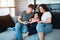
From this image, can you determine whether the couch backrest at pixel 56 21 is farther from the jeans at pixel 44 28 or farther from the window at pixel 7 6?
the window at pixel 7 6

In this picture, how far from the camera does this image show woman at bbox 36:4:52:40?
9.64ft

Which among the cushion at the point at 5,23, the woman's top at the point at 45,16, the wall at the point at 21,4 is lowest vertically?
the cushion at the point at 5,23

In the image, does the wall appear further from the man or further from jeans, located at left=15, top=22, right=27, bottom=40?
jeans, located at left=15, top=22, right=27, bottom=40

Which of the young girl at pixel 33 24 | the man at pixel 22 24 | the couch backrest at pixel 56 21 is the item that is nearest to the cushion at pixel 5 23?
the man at pixel 22 24

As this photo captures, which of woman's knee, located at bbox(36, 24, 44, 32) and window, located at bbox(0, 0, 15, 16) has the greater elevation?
window, located at bbox(0, 0, 15, 16)

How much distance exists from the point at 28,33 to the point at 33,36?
172mm

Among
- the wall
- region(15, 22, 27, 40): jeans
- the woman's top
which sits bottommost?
region(15, 22, 27, 40): jeans

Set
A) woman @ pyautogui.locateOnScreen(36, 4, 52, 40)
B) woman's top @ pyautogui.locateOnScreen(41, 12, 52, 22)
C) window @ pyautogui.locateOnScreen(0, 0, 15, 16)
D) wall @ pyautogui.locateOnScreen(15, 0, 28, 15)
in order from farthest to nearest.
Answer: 1. wall @ pyautogui.locateOnScreen(15, 0, 28, 15)
2. window @ pyautogui.locateOnScreen(0, 0, 15, 16)
3. woman's top @ pyautogui.locateOnScreen(41, 12, 52, 22)
4. woman @ pyautogui.locateOnScreen(36, 4, 52, 40)

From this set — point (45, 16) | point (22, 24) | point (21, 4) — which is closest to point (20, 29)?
point (22, 24)

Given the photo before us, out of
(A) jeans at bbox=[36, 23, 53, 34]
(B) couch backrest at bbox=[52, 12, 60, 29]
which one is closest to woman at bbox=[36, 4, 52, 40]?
(A) jeans at bbox=[36, 23, 53, 34]

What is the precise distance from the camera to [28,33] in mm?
3082

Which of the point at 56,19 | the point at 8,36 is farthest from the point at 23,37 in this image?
the point at 56,19

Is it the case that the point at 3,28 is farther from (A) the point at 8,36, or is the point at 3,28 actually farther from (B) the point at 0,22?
(A) the point at 8,36

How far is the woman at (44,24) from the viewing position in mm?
2938
